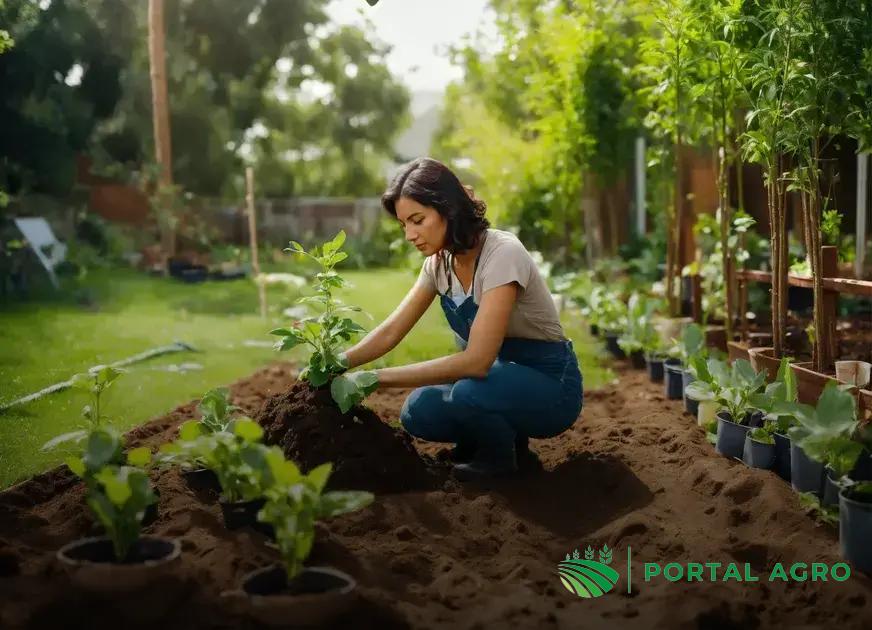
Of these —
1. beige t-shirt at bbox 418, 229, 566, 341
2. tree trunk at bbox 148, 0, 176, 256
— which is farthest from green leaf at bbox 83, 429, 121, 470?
tree trunk at bbox 148, 0, 176, 256

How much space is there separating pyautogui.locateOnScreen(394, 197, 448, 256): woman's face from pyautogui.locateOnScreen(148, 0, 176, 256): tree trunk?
9.74 m

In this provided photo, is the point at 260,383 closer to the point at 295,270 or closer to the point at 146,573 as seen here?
the point at 146,573

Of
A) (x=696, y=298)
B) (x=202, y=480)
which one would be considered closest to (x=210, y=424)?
(x=202, y=480)

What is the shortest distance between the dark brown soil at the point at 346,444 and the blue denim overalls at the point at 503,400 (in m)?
0.17

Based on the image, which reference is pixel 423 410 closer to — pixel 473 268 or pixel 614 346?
pixel 473 268

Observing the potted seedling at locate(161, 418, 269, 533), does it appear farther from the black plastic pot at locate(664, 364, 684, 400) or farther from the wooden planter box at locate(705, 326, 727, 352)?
the wooden planter box at locate(705, 326, 727, 352)

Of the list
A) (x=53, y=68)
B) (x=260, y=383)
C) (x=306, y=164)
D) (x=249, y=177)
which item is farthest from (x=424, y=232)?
(x=306, y=164)

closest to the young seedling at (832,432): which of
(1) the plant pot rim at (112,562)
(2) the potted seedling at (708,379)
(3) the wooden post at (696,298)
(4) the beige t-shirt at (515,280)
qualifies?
(2) the potted seedling at (708,379)

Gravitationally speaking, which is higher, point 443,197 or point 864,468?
point 443,197

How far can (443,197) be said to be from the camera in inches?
129

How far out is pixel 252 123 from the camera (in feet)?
63.2

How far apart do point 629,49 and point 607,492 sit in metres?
6.18

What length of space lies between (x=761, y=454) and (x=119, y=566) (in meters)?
2.30

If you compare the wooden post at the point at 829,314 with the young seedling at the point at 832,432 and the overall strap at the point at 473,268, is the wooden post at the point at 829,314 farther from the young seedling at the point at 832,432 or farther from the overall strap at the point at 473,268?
the overall strap at the point at 473,268
